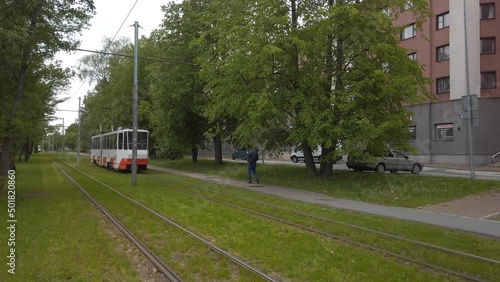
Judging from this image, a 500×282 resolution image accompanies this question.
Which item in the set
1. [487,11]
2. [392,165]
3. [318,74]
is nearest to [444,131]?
[487,11]

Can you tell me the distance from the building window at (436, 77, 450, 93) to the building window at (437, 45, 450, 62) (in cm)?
176

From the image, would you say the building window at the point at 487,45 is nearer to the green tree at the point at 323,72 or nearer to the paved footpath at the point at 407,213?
the green tree at the point at 323,72

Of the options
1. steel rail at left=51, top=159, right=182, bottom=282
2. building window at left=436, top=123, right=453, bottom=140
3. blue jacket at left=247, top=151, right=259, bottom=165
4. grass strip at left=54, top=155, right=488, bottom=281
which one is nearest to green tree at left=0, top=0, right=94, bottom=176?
steel rail at left=51, top=159, right=182, bottom=282

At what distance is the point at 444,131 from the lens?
3803 centimetres

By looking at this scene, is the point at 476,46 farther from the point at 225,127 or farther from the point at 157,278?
the point at 157,278

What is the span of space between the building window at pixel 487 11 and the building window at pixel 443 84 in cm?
575

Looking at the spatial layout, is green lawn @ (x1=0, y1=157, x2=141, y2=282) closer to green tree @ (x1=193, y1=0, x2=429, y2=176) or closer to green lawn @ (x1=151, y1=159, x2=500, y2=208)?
green lawn @ (x1=151, y1=159, x2=500, y2=208)

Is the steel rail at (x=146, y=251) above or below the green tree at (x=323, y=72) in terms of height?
below

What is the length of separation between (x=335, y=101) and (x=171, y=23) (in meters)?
18.9

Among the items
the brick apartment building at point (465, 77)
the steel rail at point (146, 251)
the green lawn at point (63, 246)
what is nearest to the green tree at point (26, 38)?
the green lawn at point (63, 246)

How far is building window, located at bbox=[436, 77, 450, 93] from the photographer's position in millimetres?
37909

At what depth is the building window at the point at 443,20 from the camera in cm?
3812

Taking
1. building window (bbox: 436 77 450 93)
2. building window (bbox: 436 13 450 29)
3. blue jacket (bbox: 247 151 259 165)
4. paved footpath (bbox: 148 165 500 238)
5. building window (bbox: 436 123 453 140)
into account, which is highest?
building window (bbox: 436 13 450 29)

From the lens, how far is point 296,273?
6.26m
